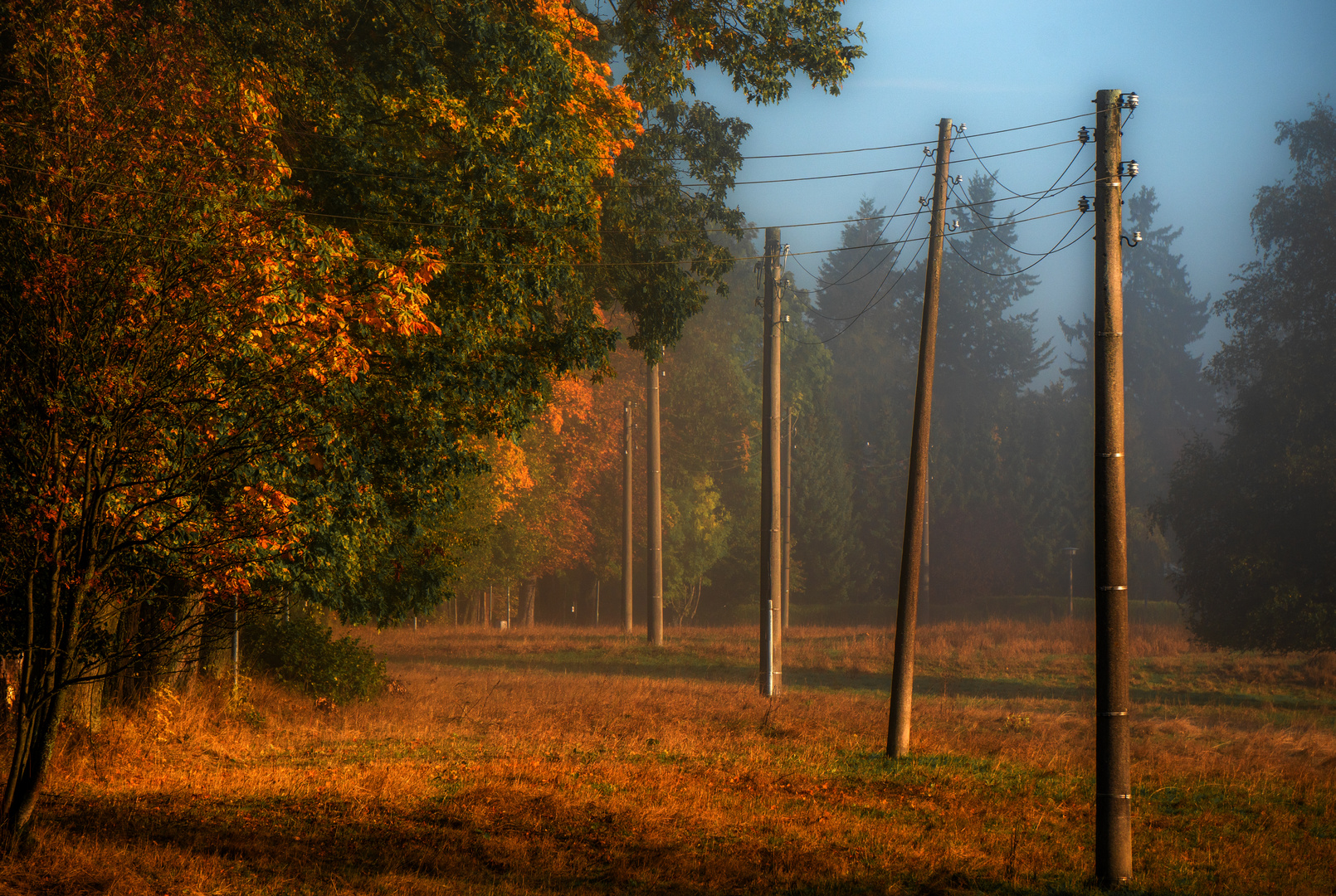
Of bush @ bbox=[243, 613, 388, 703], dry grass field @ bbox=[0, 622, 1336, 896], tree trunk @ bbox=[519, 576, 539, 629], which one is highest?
bush @ bbox=[243, 613, 388, 703]

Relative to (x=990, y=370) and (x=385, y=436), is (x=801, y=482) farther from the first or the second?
(x=385, y=436)

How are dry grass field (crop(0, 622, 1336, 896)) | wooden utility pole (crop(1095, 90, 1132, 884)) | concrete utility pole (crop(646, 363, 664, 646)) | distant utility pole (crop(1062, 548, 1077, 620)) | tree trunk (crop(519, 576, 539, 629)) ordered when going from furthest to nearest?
tree trunk (crop(519, 576, 539, 629)) < distant utility pole (crop(1062, 548, 1077, 620)) < concrete utility pole (crop(646, 363, 664, 646)) < wooden utility pole (crop(1095, 90, 1132, 884)) < dry grass field (crop(0, 622, 1336, 896))

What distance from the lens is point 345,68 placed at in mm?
13977

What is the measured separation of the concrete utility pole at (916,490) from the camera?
13484mm

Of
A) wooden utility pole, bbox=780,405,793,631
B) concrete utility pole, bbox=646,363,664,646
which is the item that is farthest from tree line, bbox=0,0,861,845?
wooden utility pole, bbox=780,405,793,631

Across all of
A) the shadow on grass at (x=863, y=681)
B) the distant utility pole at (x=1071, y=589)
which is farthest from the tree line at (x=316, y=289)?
the distant utility pole at (x=1071, y=589)

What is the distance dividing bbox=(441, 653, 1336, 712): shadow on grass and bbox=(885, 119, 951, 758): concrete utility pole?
303 inches

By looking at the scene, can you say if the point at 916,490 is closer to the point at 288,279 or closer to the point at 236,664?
the point at 288,279

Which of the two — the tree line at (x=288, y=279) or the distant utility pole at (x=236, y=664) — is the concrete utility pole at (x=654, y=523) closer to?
the tree line at (x=288, y=279)

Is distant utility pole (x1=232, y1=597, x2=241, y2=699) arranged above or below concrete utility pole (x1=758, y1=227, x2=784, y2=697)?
below

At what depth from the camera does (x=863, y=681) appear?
24.6 m

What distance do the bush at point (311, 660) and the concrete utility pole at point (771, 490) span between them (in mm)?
7418

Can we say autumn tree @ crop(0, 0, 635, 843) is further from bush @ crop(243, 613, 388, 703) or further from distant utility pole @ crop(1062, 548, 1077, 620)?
distant utility pole @ crop(1062, 548, 1077, 620)

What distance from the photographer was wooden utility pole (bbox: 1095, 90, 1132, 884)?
8.00m
